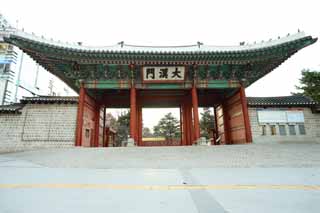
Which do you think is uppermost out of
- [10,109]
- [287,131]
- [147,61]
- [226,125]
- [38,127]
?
[147,61]

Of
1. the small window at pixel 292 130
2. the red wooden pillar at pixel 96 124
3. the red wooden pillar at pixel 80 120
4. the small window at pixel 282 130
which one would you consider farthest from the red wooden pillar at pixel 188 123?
the red wooden pillar at pixel 80 120

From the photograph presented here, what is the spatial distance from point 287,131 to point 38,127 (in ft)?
46.9

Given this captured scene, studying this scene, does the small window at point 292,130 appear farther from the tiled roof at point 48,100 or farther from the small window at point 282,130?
the tiled roof at point 48,100

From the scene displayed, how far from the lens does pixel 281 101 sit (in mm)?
11320

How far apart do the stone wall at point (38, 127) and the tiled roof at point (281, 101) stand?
35.1ft

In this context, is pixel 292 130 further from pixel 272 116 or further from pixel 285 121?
pixel 272 116

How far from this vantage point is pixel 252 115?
1101 cm

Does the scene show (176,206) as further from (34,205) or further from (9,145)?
(9,145)

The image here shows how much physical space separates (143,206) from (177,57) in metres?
8.26

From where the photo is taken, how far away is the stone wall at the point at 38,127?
31.4 feet

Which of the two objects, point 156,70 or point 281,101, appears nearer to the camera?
point 156,70

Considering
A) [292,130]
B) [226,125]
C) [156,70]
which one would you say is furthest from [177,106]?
[292,130]

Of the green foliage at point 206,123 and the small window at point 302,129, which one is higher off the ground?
the green foliage at point 206,123

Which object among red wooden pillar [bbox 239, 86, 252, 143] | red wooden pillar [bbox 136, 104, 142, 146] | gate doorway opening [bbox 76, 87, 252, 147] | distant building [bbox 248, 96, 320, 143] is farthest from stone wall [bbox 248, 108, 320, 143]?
red wooden pillar [bbox 136, 104, 142, 146]
